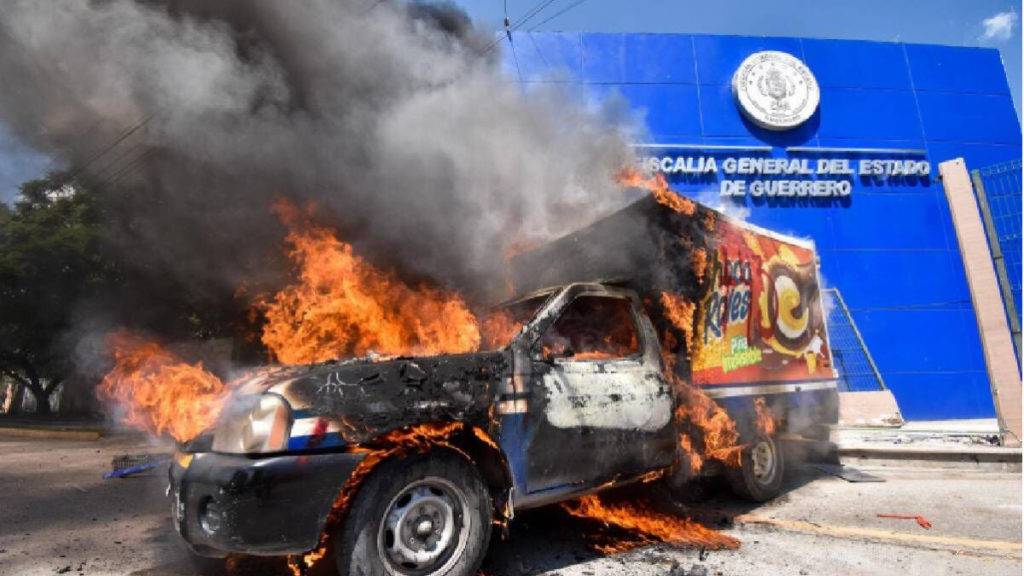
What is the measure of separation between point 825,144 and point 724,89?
3205mm

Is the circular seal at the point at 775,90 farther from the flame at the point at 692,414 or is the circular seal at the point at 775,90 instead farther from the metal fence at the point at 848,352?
the flame at the point at 692,414

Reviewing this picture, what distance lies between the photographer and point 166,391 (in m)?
4.41

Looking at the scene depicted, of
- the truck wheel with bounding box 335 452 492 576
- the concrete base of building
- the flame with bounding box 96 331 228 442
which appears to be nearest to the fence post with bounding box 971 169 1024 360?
the concrete base of building

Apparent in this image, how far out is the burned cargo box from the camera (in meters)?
4.55

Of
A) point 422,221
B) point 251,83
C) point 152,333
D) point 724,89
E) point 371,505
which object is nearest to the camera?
point 371,505

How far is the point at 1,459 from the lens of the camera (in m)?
8.91

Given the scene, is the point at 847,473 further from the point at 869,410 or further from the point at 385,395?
the point at 385,395

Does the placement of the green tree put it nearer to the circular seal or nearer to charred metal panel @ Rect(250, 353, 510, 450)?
charred metal panel @ Rect(250, 353, 510, 450)

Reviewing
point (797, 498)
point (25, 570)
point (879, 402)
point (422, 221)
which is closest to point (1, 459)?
point (25, 570)

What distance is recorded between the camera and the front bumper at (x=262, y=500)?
2.50 metres

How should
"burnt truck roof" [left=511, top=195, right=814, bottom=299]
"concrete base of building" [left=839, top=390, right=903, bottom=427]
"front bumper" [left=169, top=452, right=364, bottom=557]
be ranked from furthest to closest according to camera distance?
"concrete base of building" [left=839, top=390, right=903, bottom=427] < "burnt truck roof" [left=511, top=195, right=814, bottom=299] < "front bumper" [left=169, top=452, right=364, bottom=557]

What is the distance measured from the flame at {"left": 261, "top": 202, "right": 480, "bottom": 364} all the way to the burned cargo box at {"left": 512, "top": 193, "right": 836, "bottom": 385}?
126cm

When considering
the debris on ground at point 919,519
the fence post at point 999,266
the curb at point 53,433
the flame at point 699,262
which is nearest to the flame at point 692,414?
the flame at point 699,262

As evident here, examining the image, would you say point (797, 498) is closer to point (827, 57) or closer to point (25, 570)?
point (25, 570)
